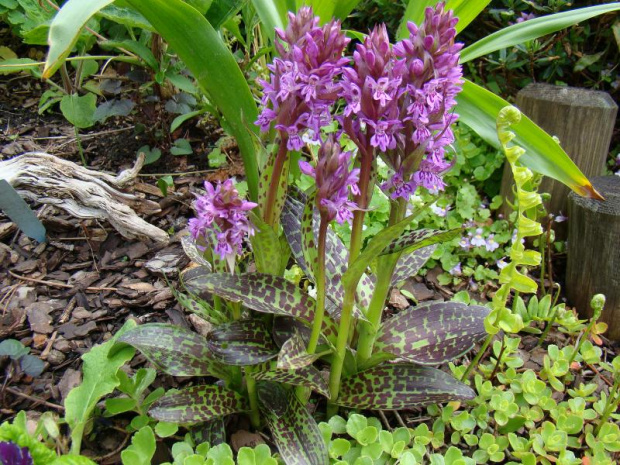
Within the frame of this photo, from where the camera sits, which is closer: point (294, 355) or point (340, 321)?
point (294, 355)

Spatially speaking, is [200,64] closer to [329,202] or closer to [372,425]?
[329,202]

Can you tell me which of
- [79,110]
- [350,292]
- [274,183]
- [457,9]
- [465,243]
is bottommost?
[465,243]

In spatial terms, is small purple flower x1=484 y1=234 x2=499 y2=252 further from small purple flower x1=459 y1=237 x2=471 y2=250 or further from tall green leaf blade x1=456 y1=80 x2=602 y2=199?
tall green leaf blade x1=456 y1=80 x2=602 y2=199

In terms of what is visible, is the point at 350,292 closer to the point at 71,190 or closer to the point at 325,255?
A: the point at 325,255

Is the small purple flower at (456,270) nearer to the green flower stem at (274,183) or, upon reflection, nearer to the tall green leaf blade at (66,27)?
the green flower stem at (274,183)

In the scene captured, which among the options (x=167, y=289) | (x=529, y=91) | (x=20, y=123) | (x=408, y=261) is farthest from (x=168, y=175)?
(x=529, y=91)

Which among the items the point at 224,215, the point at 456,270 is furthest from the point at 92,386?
the point at 456,270

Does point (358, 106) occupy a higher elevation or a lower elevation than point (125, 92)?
higher

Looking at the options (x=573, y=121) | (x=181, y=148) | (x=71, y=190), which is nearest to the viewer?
(x=71, y=190)
